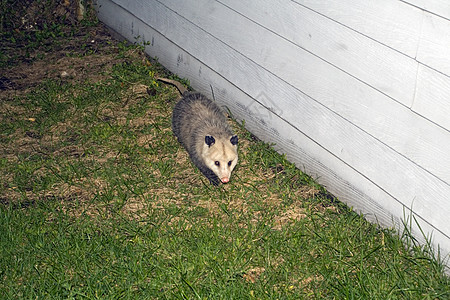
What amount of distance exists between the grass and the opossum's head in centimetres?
20

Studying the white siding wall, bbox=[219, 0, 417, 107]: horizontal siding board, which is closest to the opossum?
the white siding wall

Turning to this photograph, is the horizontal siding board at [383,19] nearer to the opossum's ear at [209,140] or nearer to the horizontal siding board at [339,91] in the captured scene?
the horizontal siding board at [339,91]

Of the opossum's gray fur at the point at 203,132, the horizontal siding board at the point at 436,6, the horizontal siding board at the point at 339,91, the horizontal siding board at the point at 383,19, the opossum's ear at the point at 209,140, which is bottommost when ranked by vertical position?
the opossum's gray fur at the point at 203,132

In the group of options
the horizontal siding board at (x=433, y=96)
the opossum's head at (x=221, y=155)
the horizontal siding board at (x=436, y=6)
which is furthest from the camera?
the opossum's head at (x=221, y=155)

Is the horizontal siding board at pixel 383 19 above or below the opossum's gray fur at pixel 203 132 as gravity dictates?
above

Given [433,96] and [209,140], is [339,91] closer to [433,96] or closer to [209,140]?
[433,96]

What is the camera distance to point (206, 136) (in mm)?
5238

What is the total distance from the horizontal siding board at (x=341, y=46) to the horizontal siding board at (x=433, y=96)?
0.08 metres

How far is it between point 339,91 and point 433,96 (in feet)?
3.39

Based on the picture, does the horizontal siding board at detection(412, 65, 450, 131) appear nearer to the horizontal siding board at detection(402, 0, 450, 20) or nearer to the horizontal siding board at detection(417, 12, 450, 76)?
the horizontal siding board at detection(417, 12, 450, 76)

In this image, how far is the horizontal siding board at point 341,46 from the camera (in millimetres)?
4066

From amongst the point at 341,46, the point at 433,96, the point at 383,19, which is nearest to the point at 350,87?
the point at 341,46

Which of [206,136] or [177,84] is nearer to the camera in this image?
[206,136]

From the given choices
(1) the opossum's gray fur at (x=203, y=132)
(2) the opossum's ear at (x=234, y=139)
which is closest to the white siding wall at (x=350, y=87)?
(1) the opossum's gray fur at (x=203, y=132)
